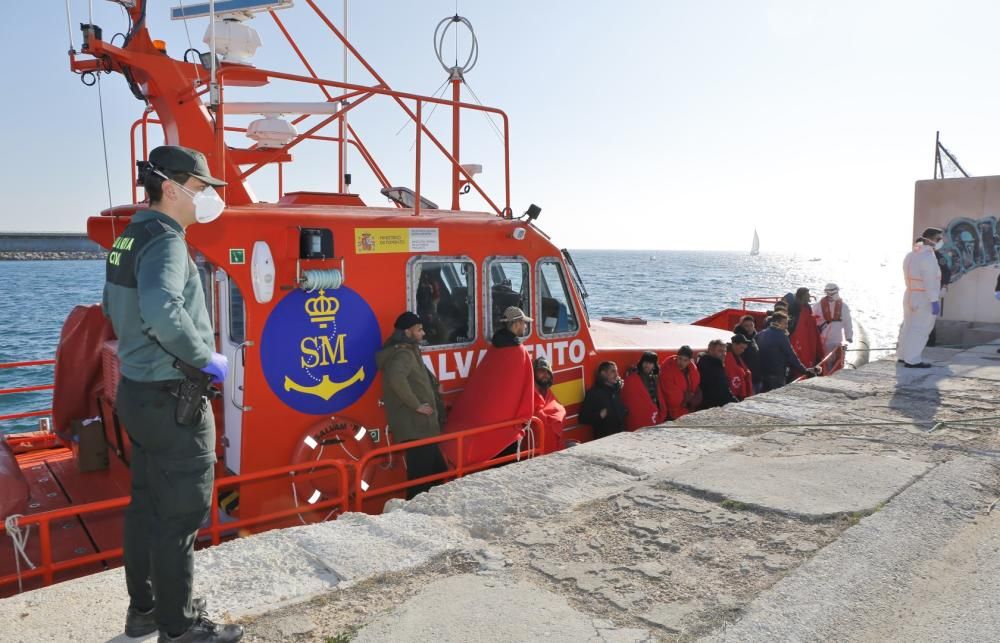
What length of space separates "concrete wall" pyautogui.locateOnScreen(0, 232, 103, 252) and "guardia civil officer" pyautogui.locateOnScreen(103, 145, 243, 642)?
391 ft

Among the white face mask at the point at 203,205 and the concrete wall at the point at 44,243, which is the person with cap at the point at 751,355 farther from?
the concrete wall at the point at 44,243

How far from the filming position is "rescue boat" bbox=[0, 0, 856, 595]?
459 centimetres

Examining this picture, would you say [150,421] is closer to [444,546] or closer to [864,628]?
[444,546]

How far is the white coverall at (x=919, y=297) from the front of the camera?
26.8 feet

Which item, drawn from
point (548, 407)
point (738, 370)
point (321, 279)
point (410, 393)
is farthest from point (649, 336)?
point (321, 279)

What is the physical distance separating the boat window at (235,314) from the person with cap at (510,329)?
1847mm

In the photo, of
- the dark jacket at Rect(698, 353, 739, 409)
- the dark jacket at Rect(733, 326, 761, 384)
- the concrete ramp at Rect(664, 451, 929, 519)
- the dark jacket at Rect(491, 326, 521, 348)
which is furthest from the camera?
the dark jacket at Rect(733, 326, 761, 384)

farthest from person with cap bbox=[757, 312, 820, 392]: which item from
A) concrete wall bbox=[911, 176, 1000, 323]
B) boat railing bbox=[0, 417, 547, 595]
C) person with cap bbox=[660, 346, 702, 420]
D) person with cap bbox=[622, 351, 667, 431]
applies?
concrete wall bbox=[911, 176, 1000, 323]

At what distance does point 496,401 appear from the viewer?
5.40m

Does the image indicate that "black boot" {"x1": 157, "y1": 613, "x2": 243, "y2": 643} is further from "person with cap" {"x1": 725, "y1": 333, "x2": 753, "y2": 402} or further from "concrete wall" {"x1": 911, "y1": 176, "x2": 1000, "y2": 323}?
"concrete wall" {"x1": 911, "y1": 176, "x2": 1000, "y2": 323}

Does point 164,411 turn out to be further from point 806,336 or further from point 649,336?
point 806,336

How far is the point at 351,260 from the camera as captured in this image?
5027 mm

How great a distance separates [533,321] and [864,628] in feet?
12.7

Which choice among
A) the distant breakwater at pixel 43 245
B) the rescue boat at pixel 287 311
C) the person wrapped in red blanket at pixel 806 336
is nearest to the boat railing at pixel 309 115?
the rescue boat at pixel 287 311
